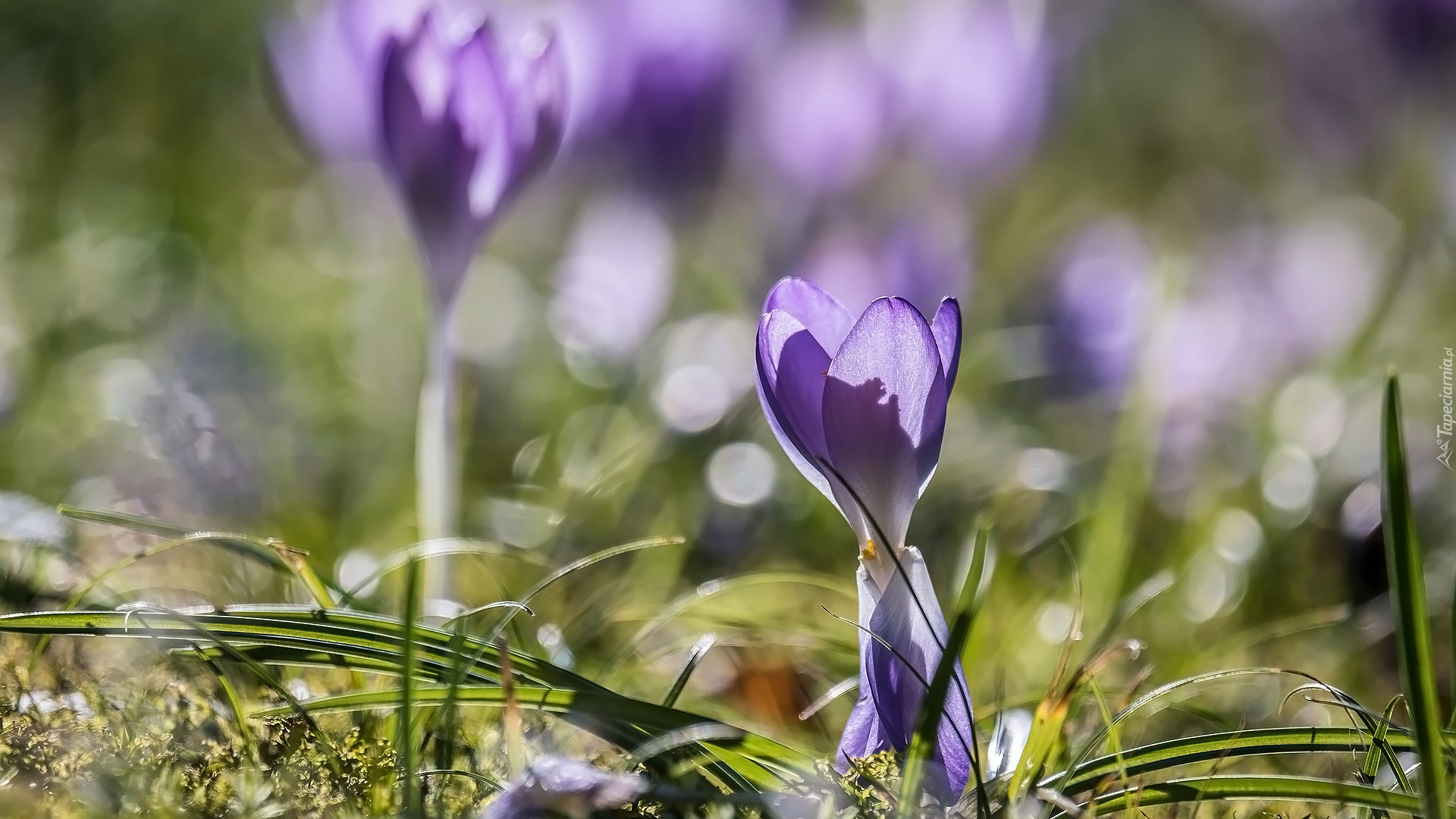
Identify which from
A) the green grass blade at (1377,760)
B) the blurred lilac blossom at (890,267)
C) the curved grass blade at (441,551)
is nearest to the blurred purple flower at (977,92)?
the blurred lilac blossom at (890,267)

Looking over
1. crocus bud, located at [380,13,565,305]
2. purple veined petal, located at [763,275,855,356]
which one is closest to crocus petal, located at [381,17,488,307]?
crocus bud, located at [380,13,565,305]

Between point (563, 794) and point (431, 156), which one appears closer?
point (563, 794)

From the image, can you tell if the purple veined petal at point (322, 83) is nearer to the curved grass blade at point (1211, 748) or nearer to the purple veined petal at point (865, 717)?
the purple veined petal at point (865, 717)

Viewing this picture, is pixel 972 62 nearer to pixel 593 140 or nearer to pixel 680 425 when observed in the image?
pixel 593 140

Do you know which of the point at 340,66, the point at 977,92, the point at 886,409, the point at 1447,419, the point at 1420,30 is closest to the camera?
the point at 886,409

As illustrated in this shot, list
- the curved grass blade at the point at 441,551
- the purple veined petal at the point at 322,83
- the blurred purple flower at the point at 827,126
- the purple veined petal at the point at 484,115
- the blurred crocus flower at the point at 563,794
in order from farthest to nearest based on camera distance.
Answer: the blurred purple flower at the point at 827,126, the purple veined petal at the point at 322,83, the purple veined petal at the point at 484,115, the curved grass blade at the point at 441,551, the blurred crocus flower at the point at 563,794

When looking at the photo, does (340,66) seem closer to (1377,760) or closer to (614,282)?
(614,282)

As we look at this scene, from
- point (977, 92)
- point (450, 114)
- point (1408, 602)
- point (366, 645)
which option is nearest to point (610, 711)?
point (366, 645)

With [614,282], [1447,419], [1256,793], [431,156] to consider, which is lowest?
[1256,793]
